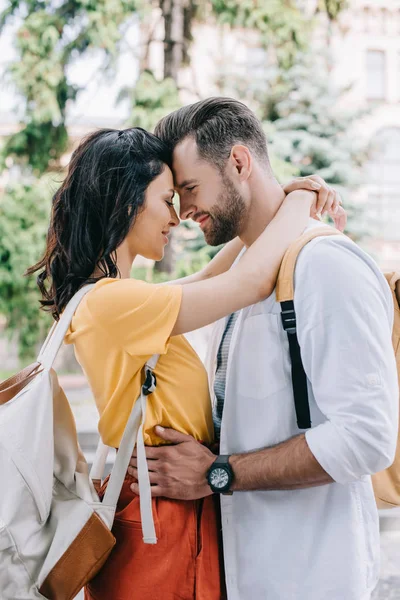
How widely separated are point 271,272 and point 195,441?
459mm

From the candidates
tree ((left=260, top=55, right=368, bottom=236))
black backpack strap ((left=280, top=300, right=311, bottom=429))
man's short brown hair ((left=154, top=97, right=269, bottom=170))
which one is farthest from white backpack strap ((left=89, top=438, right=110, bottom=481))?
tree ((left=260, top=55, right=368, bottom=236))

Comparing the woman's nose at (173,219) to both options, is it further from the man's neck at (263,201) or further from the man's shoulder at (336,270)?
the man's shoulder at (336,270)

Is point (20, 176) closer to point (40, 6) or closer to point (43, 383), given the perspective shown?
point (40, 6)

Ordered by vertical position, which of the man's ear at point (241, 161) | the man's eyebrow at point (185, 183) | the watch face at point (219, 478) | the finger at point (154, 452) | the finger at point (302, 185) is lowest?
the watch face at point (219, 478)

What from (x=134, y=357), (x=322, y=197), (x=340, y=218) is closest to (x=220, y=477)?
(x=134, y=357)

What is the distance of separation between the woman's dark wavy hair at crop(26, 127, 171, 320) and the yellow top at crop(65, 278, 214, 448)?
147mm

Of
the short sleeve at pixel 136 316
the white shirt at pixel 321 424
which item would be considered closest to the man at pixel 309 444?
the white shirt at pixel 321 424

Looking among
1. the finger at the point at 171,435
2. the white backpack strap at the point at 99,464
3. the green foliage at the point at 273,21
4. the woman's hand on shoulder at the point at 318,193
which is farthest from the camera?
the green foliage at the point at 273,21

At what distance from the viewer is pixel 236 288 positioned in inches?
62.7

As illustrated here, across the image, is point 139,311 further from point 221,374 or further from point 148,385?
point 221,374

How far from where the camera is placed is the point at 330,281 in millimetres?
1460

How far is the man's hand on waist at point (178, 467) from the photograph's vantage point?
1557 mm

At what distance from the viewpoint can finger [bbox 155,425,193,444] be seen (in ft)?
5.22

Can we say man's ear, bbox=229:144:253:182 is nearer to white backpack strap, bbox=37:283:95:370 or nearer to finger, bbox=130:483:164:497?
white backpack strap, bbox=37:283:95:370
